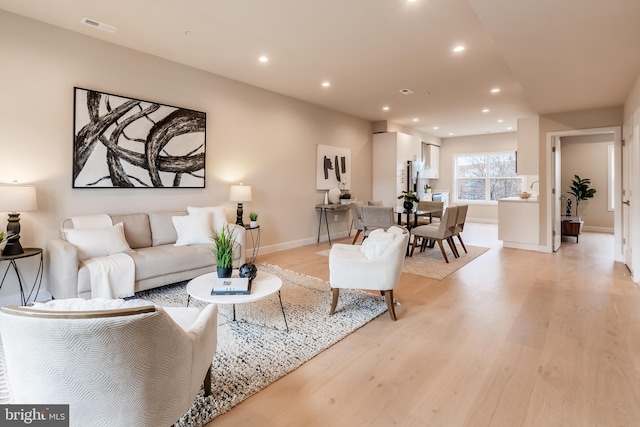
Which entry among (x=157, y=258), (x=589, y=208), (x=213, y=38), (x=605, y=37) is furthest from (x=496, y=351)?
(x=589, y=208)

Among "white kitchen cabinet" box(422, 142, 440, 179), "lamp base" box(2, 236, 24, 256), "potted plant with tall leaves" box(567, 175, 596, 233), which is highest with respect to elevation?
"white kitchen cabinet" box(422, 142, 440, 179)

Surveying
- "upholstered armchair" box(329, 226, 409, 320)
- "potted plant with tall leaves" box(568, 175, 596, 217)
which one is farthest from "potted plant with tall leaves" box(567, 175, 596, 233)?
"upholstered armchair" box(329, 226, 409, 320)

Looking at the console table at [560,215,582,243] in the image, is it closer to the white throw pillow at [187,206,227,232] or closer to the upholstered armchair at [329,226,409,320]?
the upholstered armchair at [329,226,409,320]

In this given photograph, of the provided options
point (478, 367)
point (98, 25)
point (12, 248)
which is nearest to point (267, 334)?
point (478, 367)

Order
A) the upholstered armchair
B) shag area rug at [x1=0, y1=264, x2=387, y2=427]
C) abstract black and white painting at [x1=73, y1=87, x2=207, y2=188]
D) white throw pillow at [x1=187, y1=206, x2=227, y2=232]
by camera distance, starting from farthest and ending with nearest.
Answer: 1. white throw pillow at [x1=187, y1=206, x2=227, y2=232]
2. abstract black and white painting at [x1=73, y1=87, x2=207, y2=188]
3. the upholstered armchair
4. shag area rug at [x1=0, y1=264, x2=387, y2=427]

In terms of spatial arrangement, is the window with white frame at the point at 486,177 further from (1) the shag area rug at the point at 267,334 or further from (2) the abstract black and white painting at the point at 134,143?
(2) the abstract black and white painting at the point at 134,143

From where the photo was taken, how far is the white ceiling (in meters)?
2.65

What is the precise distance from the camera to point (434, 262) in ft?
15.9

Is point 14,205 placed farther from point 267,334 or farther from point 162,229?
point 267,334

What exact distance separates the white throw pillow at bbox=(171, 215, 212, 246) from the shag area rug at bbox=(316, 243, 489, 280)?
81.7 inches

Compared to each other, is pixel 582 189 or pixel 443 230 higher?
pixel 582 189

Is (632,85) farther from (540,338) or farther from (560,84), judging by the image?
(540,338)

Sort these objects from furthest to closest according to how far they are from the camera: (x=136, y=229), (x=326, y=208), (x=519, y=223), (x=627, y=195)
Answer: (x=326, y=208)
(x=519, y=223)
(x=627, y=195)
(x=136, y=229)

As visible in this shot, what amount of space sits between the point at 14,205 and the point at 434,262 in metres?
4.81
